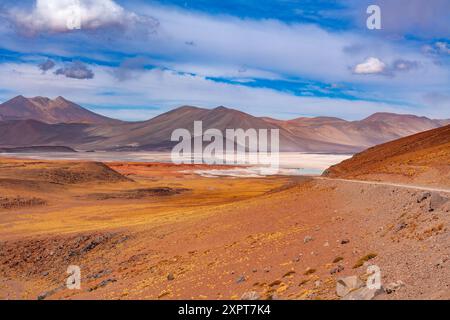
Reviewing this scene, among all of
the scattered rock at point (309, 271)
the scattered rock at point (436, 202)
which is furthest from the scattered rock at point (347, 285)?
the scattered rock at point (436, 202)

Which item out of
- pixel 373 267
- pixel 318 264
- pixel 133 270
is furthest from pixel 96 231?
pixel 373 267

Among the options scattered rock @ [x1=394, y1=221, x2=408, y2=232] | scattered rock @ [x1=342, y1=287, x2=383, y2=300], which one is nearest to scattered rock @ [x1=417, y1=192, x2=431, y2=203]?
scattered rock @ [x1=394, y1=221, x2=408, y2=232]

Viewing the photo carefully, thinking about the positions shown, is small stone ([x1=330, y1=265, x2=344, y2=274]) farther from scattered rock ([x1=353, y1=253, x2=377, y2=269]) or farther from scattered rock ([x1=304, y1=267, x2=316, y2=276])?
scattered rock ([x1=304, y1=267, x2=316, y2=276])

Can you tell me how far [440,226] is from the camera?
48.6 ft

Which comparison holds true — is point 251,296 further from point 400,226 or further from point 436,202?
point 436,202

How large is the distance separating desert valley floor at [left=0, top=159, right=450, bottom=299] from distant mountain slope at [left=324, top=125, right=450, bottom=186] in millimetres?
1984

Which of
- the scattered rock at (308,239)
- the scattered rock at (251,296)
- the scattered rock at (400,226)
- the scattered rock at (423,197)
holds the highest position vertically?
the scattered rock at (423,197)

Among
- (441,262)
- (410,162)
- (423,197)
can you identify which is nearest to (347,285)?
(441,262)

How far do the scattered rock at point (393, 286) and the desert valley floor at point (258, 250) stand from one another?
115 mm

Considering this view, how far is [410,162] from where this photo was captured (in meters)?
33.1

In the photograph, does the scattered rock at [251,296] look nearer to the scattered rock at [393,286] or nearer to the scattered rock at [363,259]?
the scattered rock at [363,259]

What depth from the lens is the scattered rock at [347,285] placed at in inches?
461

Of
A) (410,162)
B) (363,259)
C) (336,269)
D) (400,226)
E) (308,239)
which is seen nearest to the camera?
(336,269)

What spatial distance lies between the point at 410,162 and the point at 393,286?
23.7m
